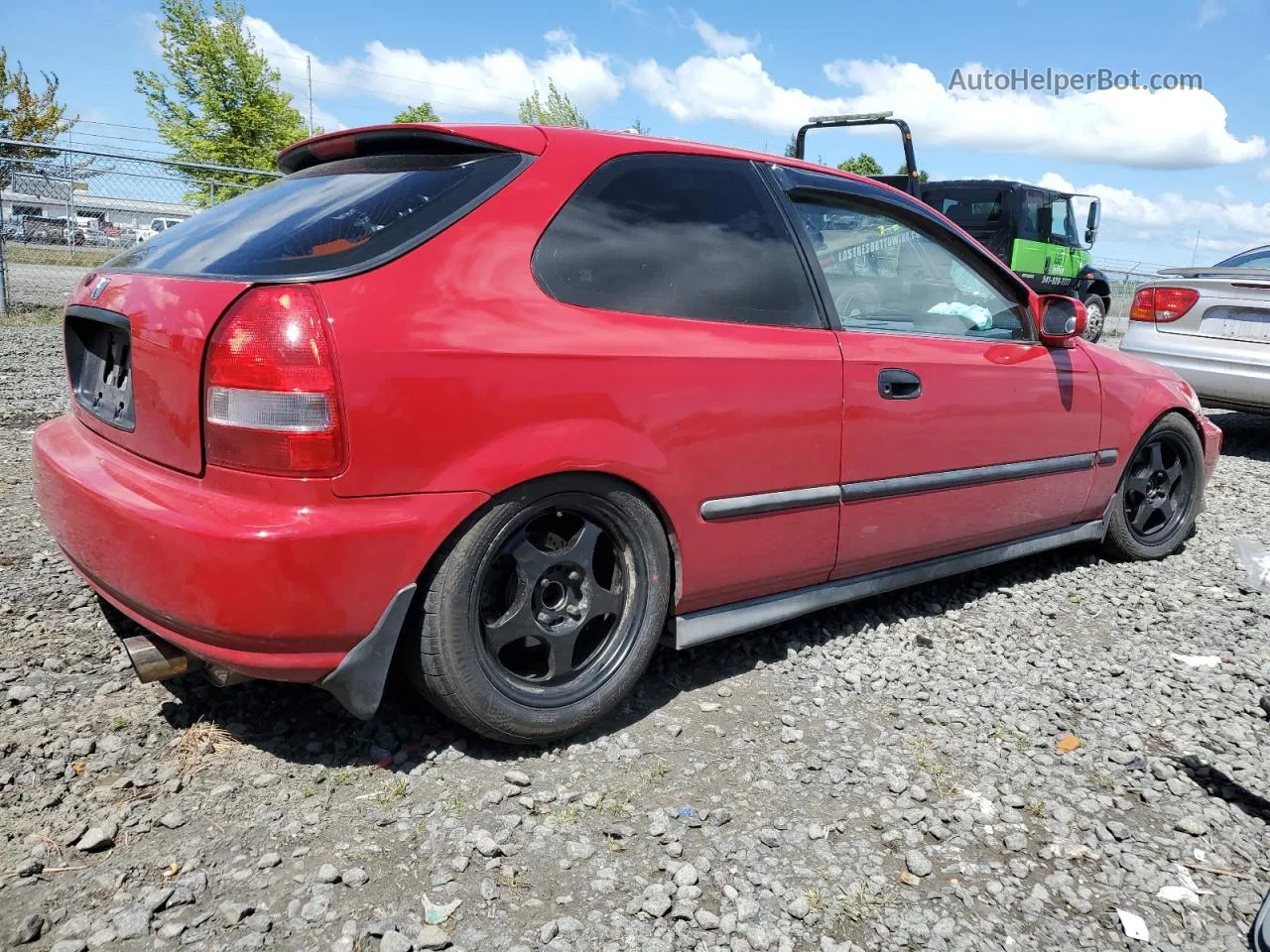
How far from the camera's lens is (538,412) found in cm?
228

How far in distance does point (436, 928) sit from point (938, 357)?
7.59 ft

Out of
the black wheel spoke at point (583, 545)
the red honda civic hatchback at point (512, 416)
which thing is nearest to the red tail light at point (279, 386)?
the red honda civic hatchback at point (512, 416)

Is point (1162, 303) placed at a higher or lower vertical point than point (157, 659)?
higher

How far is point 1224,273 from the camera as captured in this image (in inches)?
263

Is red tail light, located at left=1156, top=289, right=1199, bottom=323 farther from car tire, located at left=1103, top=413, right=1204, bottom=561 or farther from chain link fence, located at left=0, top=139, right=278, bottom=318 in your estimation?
chain link fence, located at left=0, top=139, right=278, bottom=318

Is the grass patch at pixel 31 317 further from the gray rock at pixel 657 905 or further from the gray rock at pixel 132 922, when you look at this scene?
the gray rock at pixel 657 905

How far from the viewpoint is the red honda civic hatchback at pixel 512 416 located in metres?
2.04

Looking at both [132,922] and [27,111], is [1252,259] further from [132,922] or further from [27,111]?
[27,111]

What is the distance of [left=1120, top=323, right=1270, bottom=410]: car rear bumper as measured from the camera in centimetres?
645

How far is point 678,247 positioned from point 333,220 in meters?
0.92

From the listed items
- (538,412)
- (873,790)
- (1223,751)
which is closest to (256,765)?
(538,412)

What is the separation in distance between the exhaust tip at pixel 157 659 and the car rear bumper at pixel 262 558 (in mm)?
56

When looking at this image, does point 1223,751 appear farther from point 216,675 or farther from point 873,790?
point 216,675

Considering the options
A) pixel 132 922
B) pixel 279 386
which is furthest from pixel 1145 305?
pixel 132 922
